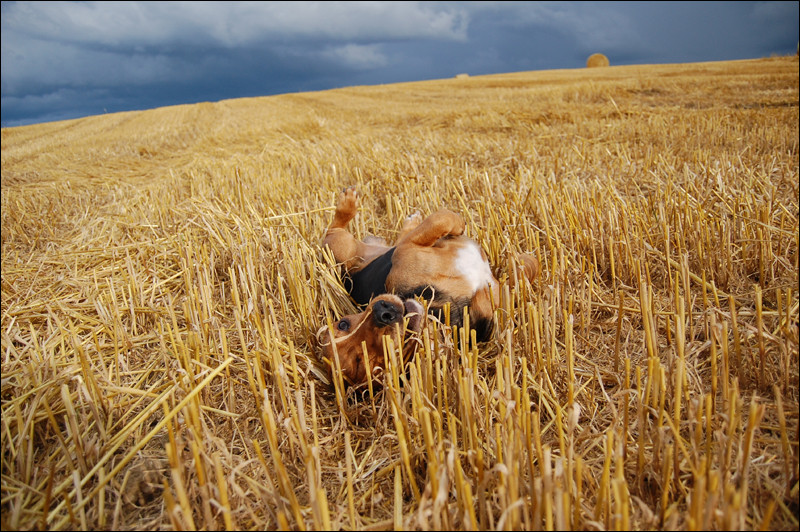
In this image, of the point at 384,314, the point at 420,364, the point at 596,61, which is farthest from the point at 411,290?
the point at 596,61

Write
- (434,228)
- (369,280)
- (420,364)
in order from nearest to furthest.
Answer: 1. (420,364)
2. (434,228)
3. (369,280)

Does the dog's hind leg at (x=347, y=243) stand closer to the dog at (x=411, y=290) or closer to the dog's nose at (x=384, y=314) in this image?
the dog at (x=411, y=290)

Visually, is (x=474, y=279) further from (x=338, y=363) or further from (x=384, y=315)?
(x=338, y=363)

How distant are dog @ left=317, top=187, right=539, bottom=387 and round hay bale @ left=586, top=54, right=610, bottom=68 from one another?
34210mm

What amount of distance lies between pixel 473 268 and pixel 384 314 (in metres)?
0.78

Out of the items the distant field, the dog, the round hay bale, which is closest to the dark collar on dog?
the dog

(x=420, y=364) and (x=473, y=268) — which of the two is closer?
(x=420, y=364)

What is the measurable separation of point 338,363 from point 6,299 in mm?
2643

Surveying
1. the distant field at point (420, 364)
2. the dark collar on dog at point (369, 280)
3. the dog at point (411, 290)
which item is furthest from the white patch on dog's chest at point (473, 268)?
the dark collar on dog at point (369, 280)

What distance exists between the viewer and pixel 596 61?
104ft

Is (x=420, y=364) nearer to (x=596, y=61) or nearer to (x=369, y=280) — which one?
(x=369, y=280)

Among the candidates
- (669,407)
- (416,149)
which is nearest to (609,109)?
(416,149)

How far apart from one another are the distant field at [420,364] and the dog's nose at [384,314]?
6.8 inches

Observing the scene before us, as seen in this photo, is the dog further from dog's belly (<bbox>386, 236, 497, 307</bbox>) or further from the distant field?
the distant field
